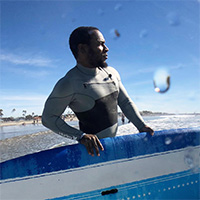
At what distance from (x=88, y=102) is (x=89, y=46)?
0.48 meters

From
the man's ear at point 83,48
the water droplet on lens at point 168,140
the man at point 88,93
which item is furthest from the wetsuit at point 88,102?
the water droplet on lens at point 168,140

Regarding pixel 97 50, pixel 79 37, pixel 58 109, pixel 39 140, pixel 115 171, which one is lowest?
pixel 39 140

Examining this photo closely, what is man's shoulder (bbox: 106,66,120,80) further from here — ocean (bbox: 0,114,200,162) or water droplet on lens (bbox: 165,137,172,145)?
ocean (bbox: 0,114,200,162)

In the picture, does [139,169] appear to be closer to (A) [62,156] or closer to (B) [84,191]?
(B) [84,191]

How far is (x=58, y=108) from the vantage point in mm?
1512

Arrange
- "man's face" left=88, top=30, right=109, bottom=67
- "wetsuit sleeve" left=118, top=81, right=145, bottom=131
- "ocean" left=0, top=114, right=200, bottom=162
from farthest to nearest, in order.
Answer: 1. "ocean" left=0, top=114, right=200, bottom=162
2. "wetsuit sleeve" left=118, top=81, right=145, bottom=131
3. "man's face" left=88, top=30, right=109, bottom=67

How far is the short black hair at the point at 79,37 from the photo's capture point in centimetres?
165

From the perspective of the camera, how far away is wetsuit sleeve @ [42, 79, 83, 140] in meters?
1.49

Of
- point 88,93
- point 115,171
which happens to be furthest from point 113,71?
point 115,171

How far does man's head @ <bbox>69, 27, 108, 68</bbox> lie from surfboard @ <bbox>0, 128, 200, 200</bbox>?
2.29 ft

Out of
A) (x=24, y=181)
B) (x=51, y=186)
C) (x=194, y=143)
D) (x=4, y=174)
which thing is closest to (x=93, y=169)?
(x=51, y=186)

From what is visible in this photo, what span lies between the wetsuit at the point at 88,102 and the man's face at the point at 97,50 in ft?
0.25

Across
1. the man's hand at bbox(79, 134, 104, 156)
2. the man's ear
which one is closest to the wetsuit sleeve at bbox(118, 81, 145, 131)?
the man's ear

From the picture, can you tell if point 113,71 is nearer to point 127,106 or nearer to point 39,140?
point 127,106
